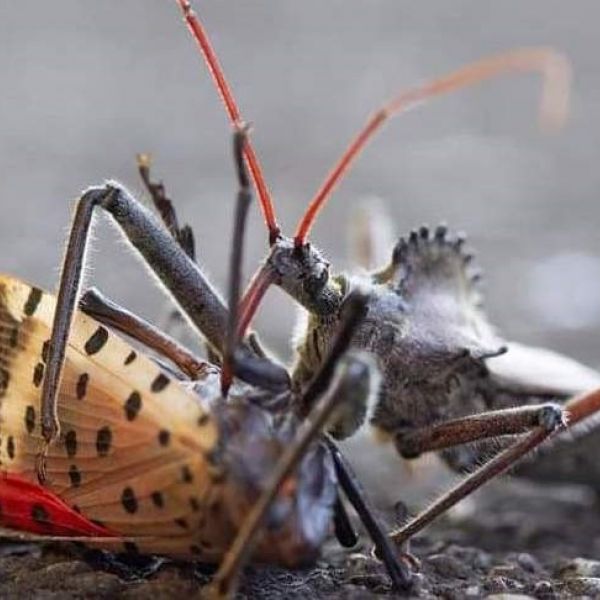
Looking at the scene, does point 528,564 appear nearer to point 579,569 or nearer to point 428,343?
point 579,569

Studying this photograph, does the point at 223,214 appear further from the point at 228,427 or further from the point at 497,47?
the point at 228,427

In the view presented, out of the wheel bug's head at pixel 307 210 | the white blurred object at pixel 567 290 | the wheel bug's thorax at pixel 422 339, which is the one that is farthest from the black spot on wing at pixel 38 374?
the white blurred object at pixel 567 290

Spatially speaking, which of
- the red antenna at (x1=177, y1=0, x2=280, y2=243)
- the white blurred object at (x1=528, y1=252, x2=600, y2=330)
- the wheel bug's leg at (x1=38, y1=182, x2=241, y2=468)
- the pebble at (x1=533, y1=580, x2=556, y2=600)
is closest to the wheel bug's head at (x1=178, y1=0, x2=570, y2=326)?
the red antenna at (x1=177, y1=0, x2=280, y2=243)

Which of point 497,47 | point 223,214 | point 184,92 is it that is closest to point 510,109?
point 497,47

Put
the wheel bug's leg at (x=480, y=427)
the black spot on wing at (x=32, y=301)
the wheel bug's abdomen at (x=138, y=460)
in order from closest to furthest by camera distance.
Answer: the wheel bug's abdomen at (x=138, y=460) < the black spot on wing at (x=32, y=301) < the wheel bug's leg at (x=480, y=427)

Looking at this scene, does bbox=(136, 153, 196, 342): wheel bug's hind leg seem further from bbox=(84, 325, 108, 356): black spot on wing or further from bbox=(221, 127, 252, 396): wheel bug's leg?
bbox=(221, 127, 252, 396): wheel bug's leg

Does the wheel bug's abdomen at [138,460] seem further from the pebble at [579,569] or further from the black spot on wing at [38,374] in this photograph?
the pebble at [579,569]
